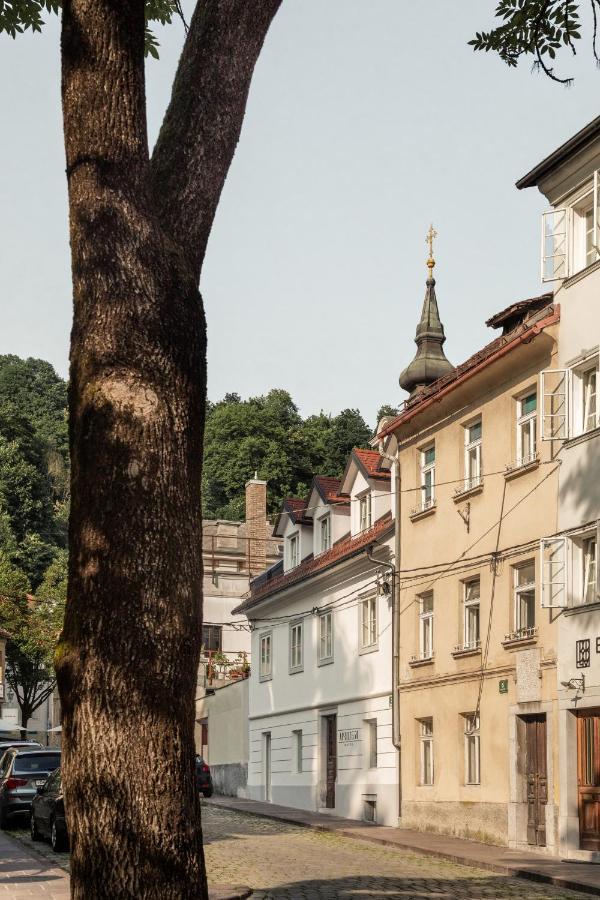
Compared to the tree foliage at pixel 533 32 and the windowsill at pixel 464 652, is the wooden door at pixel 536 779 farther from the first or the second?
the tree foliage at pixel 533 32

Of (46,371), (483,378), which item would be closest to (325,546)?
(483,378)

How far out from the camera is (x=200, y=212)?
6668 millimetres

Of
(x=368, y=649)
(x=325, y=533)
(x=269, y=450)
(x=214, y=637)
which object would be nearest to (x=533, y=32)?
(x=368, y=649)

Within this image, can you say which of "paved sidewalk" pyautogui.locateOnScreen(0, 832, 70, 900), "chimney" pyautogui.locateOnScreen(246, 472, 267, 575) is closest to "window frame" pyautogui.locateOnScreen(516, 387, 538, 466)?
"paved sidewalk" pyautogui.locateOnScreen(0, 832, 70, 900)

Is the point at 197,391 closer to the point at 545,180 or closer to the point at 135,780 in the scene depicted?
the point at 135,780

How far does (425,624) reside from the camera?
29500mm

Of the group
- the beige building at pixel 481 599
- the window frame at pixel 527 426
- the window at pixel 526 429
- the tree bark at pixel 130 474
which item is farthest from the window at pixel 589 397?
the tree bark at pixel 130 474

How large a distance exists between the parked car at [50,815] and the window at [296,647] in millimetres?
15392

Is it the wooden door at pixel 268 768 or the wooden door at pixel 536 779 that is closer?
the wooden door at pixel 536 779

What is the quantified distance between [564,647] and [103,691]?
702 inches

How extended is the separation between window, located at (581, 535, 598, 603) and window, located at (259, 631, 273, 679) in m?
20.8

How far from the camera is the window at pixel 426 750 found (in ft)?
94.4

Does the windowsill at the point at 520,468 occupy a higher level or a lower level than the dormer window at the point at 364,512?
lower

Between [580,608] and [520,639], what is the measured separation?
2287 millimetres
